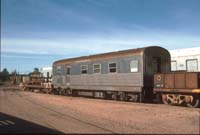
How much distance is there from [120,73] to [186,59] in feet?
41.5

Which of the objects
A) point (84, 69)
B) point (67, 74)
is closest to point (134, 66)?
point (84, 69)

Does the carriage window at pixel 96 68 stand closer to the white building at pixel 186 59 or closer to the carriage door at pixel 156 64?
the carriage door at pixel 156 64

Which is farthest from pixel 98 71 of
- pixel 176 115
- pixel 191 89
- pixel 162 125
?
pixel 162 125

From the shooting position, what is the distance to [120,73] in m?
23.4

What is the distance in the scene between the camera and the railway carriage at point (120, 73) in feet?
71.3

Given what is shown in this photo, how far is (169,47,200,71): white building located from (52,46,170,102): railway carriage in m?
9.87

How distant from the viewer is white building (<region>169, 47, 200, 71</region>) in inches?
1261

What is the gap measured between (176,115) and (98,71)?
40.5ft

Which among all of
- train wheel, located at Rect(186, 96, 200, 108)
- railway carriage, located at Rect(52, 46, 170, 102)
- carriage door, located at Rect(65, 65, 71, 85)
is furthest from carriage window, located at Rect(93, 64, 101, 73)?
train wheel, located at Rect(186, 96, 200, 108)

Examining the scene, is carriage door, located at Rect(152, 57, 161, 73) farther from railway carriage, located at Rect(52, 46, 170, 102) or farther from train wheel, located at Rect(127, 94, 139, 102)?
train wheel, located at Rect(127, 94, 139, 102)

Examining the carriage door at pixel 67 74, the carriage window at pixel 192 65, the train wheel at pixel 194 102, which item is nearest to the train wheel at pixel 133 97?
the train wheel at pixel 194 102

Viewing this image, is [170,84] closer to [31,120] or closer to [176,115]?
[176,115]

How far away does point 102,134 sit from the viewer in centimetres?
1002

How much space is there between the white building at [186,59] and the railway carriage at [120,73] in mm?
9871
